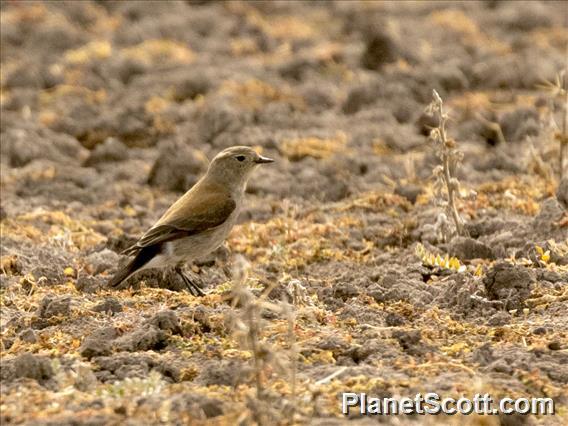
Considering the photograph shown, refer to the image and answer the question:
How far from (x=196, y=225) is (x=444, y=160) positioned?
5.91 feet

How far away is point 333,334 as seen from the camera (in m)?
7.31

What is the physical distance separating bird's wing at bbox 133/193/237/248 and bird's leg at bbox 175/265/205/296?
0.70 ft

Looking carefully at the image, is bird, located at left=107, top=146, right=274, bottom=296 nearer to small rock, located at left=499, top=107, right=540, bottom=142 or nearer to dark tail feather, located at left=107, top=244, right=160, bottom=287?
dark tail feather, located at left=107, top=244, right=160, bottom=287

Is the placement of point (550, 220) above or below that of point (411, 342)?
below

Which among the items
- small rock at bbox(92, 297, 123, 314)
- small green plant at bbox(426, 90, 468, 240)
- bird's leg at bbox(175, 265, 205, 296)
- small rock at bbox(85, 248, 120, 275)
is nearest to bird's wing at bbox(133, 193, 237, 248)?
bird's leg at bbox(175, 265, 205, 296)

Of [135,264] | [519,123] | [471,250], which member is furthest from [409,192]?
[135,264]

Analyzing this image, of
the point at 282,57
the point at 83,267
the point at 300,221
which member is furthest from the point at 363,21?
the point at 83,267

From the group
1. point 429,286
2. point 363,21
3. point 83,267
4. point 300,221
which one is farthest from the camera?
point 363,21

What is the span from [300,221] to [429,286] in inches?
107

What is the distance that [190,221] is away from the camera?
29.7 feet

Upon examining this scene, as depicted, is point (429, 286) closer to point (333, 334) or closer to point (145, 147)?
point (333, 334)

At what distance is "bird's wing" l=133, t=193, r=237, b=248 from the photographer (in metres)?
8.89

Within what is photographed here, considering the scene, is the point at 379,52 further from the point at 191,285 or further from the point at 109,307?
the point at 109,307

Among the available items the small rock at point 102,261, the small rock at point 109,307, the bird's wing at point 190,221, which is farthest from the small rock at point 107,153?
the small rock at point 109,307
